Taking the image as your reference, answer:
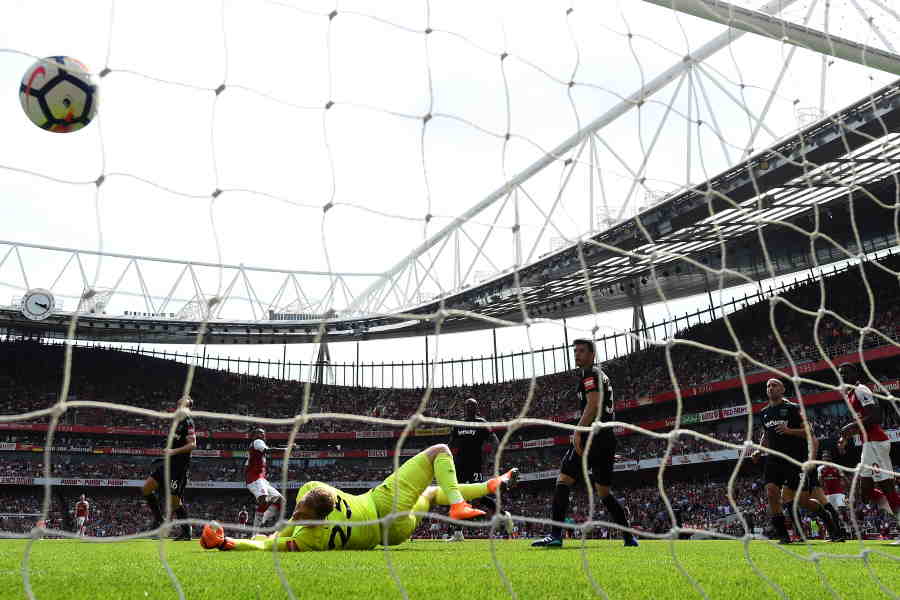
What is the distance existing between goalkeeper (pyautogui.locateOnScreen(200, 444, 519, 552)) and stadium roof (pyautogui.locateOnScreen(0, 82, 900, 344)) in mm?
4502

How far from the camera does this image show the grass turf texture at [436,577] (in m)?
2.52

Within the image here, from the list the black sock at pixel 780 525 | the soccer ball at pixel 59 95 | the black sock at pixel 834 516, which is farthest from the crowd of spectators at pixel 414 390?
the soccer ball at pixel 59 95

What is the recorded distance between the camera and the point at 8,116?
3064 mm

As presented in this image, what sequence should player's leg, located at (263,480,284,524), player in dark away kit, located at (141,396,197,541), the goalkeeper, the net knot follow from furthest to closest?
player's leg, located at (263,480,284,524), player in dark away kit, located at (141,396,197,541), the goalkeeper, the net knot

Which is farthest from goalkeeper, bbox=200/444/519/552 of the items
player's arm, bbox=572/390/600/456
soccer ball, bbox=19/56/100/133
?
soccer ball, bbox=19/56/100/133

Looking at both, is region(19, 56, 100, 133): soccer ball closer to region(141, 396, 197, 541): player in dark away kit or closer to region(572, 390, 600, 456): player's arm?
region(572, 390, 600, 456): player's arm

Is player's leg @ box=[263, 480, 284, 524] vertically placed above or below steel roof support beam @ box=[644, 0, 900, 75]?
below

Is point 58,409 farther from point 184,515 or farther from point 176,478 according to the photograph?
point 184,515

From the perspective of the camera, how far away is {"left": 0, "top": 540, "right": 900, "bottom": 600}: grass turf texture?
2.52 m

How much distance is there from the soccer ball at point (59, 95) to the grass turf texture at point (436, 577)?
2.09 m

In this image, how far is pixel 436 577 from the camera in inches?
117

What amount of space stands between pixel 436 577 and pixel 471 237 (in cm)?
1619

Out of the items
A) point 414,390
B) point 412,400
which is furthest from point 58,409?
point 414,390

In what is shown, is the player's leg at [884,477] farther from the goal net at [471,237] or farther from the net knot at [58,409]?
the net knot at [58,409]
